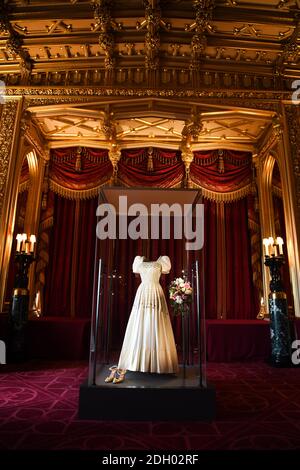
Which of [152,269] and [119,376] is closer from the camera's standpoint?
[119,376]

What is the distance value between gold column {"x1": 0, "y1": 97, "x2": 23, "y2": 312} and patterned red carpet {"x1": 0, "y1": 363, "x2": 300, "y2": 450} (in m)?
2.09

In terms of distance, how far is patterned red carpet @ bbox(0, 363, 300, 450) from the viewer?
231 centimetres

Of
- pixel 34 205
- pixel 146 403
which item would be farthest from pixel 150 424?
pixel 34 205

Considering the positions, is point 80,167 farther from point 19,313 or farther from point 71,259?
point 19,313

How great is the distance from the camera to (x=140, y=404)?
281 centimetres

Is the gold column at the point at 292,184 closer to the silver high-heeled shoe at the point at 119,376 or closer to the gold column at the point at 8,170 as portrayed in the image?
the silver high-heeled shoe at the point at 119,376

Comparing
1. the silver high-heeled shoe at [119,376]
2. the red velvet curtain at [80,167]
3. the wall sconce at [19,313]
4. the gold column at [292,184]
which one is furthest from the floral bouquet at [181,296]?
the red velvet curtain at [80,167]

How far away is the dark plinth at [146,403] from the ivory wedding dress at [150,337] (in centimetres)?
50

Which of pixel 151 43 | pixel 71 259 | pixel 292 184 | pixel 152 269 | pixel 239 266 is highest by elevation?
pixel 151 43

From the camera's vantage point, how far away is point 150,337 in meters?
3.40

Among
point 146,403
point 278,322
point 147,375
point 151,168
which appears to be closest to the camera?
point 146,403

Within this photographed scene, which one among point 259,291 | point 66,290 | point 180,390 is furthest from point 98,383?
point 259,291

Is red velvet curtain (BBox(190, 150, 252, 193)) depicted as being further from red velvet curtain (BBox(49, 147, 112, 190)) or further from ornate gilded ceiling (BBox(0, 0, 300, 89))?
red velvet curtain (BBox(49, 147, 112, 190))

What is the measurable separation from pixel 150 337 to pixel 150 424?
0.87m
